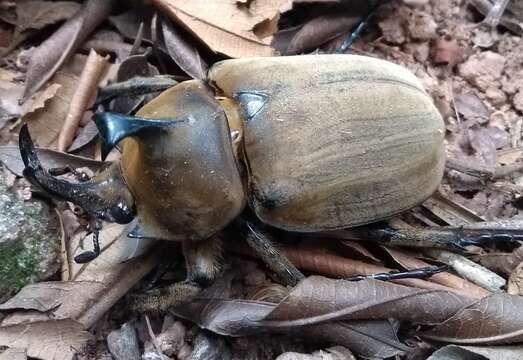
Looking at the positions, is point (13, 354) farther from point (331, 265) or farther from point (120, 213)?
point (331, 265)

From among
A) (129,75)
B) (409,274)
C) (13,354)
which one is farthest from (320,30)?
(13,354)

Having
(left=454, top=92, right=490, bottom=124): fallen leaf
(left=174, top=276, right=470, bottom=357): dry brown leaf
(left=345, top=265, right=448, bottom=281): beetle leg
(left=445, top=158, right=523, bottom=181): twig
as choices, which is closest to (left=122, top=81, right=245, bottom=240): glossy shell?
(left=174, top=276, right=470, bottom=357): dry brown leaf

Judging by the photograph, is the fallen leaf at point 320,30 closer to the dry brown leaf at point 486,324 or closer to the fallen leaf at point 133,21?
the fallen leaf at point 133,21

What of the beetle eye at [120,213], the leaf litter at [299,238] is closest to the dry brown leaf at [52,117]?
the leaf litter at [299,238]

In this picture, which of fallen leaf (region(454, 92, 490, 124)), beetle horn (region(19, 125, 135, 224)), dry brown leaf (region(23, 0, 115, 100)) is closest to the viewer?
beetle horn (region(19, 125, 135, 224))

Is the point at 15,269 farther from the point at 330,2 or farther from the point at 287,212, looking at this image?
the point at 330,2

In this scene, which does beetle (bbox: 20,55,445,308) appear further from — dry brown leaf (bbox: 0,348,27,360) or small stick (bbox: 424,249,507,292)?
dry brown leaf (bbox: 0,348,27,360)
